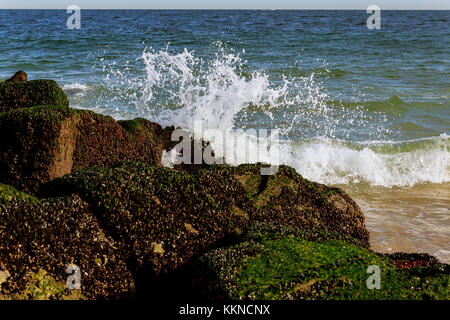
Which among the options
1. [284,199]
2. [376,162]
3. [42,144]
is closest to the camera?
[42,144]

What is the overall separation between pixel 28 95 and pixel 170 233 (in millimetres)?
3229

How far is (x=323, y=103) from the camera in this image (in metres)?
12.3

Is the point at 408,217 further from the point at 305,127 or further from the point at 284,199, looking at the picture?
the point at 305,127

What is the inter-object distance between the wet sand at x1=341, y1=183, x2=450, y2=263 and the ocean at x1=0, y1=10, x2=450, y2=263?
15 millimetres

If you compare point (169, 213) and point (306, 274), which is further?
point (169, 213)

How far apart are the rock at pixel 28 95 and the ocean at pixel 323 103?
2563mm

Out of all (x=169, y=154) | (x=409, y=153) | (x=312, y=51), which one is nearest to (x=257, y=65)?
(x=312, y=51)

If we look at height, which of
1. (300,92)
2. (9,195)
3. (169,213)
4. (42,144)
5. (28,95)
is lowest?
(169,213)

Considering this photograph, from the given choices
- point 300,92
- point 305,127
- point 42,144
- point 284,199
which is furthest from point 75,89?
point 284,199

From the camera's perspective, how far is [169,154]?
640 centimetres

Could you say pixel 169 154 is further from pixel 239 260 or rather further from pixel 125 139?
pixel 239 260

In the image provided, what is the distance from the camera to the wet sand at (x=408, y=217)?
549 centimetres

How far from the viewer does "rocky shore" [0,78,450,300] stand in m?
3.00
